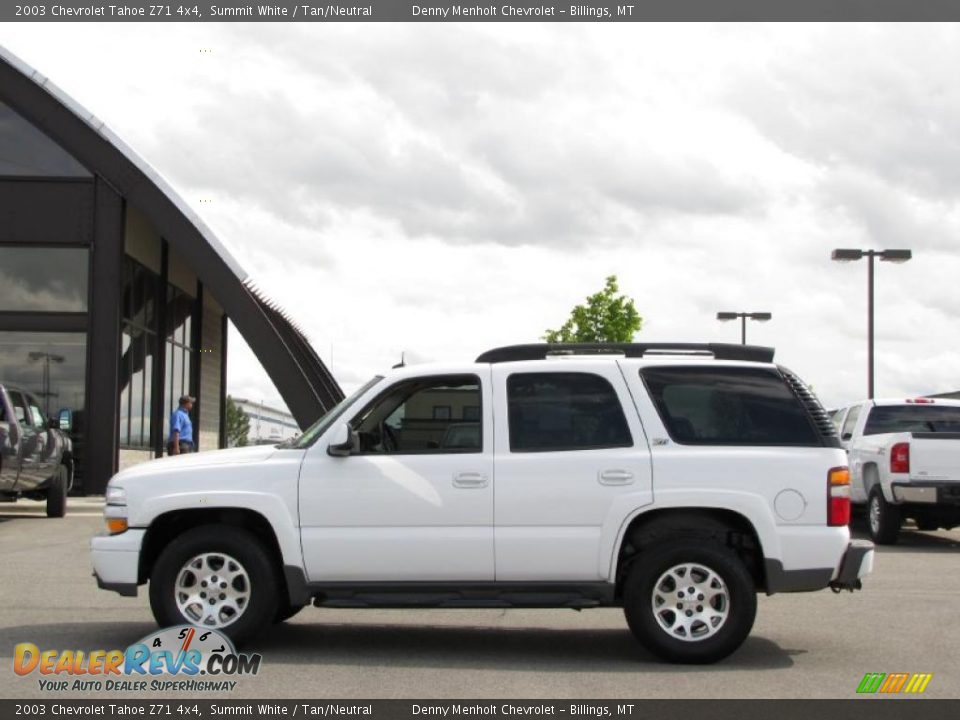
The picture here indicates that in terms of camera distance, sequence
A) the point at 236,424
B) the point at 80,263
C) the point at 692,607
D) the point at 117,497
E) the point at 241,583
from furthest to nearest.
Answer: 1. the point at 236,424
2. the point at 80,263
3. the point at 117,497
4. the point at 241,583
5. the point at 692,607

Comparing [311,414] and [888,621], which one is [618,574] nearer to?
[888,621]

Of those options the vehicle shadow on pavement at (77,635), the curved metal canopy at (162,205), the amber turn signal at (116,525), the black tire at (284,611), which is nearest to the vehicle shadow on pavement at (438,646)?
the vehicle shadow on pavement at (77,635)

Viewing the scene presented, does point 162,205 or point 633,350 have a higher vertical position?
point 162,205

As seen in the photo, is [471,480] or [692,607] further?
[471,480]

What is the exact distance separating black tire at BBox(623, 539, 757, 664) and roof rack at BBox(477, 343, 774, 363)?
1.42 meters

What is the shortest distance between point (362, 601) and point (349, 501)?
2.10 feet

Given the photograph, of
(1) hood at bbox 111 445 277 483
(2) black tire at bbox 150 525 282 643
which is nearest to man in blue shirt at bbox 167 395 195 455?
(1) hood at bbox 111 445 277 483

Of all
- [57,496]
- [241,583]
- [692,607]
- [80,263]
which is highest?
[80,263]

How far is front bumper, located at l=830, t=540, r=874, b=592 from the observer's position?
28.0ft

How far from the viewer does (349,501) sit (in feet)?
28.2

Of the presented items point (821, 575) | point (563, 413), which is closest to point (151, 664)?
point (563, 413)

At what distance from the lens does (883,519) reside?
17719 mm

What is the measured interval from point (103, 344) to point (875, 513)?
14.3m
